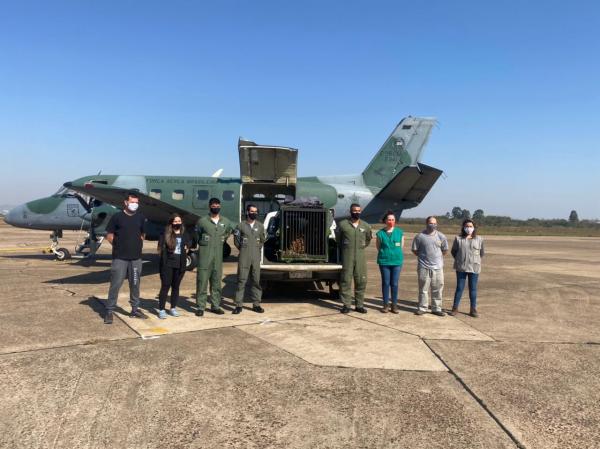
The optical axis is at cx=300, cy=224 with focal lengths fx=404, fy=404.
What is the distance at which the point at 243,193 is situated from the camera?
45.0 ft

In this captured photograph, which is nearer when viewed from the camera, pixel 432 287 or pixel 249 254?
pixel 249 254

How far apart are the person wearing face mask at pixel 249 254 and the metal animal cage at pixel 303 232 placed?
100 cm

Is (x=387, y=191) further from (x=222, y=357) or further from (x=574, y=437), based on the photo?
(x=574, y=437)

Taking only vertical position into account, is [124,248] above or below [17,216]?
below

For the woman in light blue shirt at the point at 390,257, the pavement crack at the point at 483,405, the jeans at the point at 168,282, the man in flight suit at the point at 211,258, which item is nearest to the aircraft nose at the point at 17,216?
the jeans at the point at 168,282

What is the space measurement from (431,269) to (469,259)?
2.46ft

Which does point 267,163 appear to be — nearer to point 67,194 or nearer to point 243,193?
point 243,193

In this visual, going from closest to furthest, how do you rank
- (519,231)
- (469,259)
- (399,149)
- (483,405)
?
(483,405) < (469,259) < (399,149) < (519,231)

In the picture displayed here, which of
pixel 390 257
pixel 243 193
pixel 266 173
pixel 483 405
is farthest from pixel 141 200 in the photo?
pixel 483 405

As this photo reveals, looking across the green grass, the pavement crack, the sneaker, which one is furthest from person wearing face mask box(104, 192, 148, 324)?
the green grass

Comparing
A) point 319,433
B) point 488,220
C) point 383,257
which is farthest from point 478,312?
point 488,220

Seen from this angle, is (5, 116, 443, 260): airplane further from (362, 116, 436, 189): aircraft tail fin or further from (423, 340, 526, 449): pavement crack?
(423, 340, 526, 449): pavement crack

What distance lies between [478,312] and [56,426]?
24.7ft

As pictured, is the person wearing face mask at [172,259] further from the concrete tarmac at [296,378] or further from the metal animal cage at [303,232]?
the metal animal cage at [303,232]
